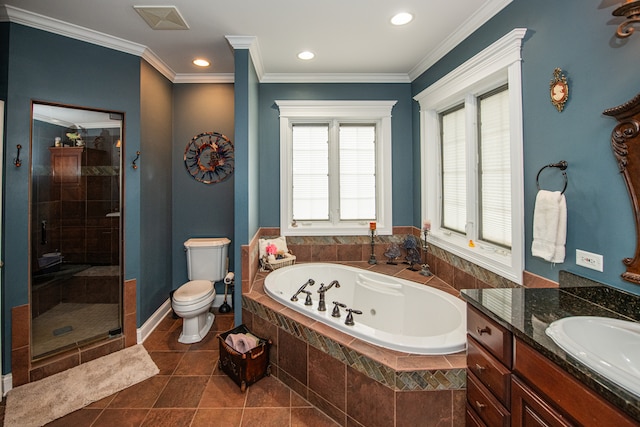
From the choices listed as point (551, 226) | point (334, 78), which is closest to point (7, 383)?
point (551, 226)

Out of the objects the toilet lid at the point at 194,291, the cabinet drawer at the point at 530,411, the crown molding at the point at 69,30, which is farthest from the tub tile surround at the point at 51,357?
the cabinet drawer at the point at 530,411

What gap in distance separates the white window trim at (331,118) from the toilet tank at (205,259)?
2.46 ft

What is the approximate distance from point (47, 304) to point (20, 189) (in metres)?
0.96

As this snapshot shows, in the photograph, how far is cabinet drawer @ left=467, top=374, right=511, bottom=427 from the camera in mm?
1156

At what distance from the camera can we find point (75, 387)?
6.76 feet

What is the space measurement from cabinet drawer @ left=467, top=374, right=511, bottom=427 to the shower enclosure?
287 centimetres

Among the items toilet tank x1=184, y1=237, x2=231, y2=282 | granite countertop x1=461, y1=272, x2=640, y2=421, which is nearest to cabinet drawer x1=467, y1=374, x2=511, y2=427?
granite countertop x1=461, y1=272, x2=640, y2=421

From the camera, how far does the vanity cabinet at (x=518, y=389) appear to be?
83 centimetres

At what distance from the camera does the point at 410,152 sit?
323cm

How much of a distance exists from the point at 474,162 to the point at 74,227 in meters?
3.53

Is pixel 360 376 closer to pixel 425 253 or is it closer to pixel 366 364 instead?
pixel 366 364

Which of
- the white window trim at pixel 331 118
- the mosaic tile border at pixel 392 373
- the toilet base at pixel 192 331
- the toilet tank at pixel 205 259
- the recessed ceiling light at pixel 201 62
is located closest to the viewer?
the mosaic tile border at pixel 392 373

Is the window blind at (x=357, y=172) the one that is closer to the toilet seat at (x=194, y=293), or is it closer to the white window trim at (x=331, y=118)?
the white window trim at (x=331, y=118)

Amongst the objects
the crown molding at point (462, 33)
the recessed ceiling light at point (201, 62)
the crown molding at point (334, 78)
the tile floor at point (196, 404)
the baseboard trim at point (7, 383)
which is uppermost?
the recessed ceiling light at point (201, 62)
